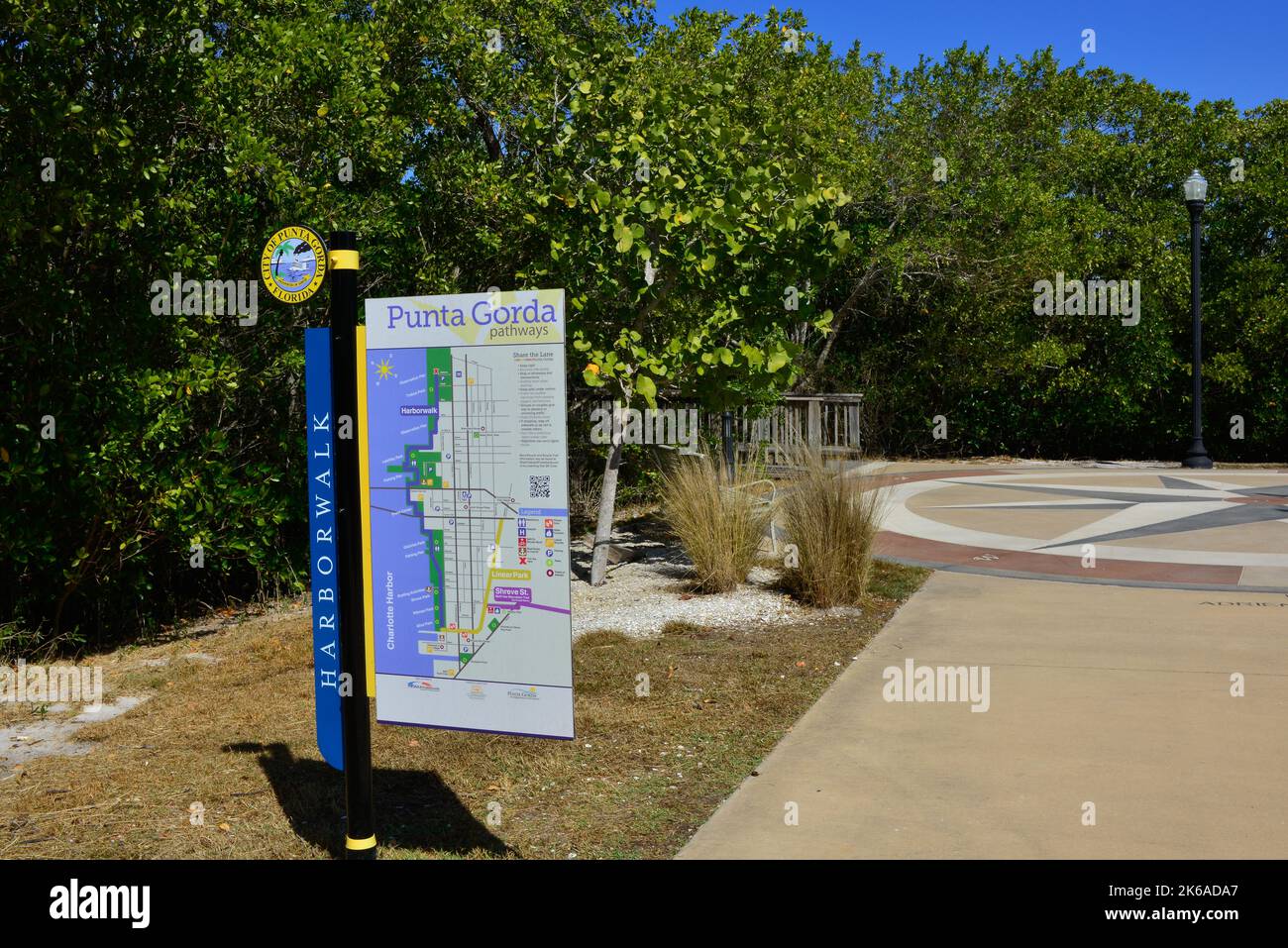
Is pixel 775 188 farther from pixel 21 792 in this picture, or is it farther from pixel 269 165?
pixel 21 792

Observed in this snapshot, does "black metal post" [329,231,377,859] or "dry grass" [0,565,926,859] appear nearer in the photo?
"black metal post" [329,231,377,859]

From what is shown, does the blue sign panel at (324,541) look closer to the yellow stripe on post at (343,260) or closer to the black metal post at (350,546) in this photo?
the black metal post at (350,546)

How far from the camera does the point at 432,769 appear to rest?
550 cm

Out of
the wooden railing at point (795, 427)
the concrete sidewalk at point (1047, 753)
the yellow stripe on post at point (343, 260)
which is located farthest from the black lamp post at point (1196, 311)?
the yellow stripe on post at point (343, 260)

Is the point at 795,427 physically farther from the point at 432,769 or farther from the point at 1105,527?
the point at 432,769

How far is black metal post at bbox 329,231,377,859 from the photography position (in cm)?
390

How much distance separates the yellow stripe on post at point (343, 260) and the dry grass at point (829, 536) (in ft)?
17.2

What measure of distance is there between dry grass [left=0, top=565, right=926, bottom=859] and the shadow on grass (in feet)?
0.04

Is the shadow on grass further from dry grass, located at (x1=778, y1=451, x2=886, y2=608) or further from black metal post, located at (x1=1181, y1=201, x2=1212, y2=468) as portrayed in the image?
black metal post, located at (x1=1181, y1=201, x2=1212, y2=468)

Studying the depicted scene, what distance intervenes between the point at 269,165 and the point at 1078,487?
462 inches

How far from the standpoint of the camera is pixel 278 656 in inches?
306

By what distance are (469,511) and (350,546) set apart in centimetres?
45

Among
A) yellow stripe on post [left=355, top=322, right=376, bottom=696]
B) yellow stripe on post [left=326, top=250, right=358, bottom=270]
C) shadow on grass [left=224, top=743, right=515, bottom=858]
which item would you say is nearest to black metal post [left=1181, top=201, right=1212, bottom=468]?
shadow on grass [left=224, top=743, right=515, bottom=858]

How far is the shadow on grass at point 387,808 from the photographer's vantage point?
4555 mm
